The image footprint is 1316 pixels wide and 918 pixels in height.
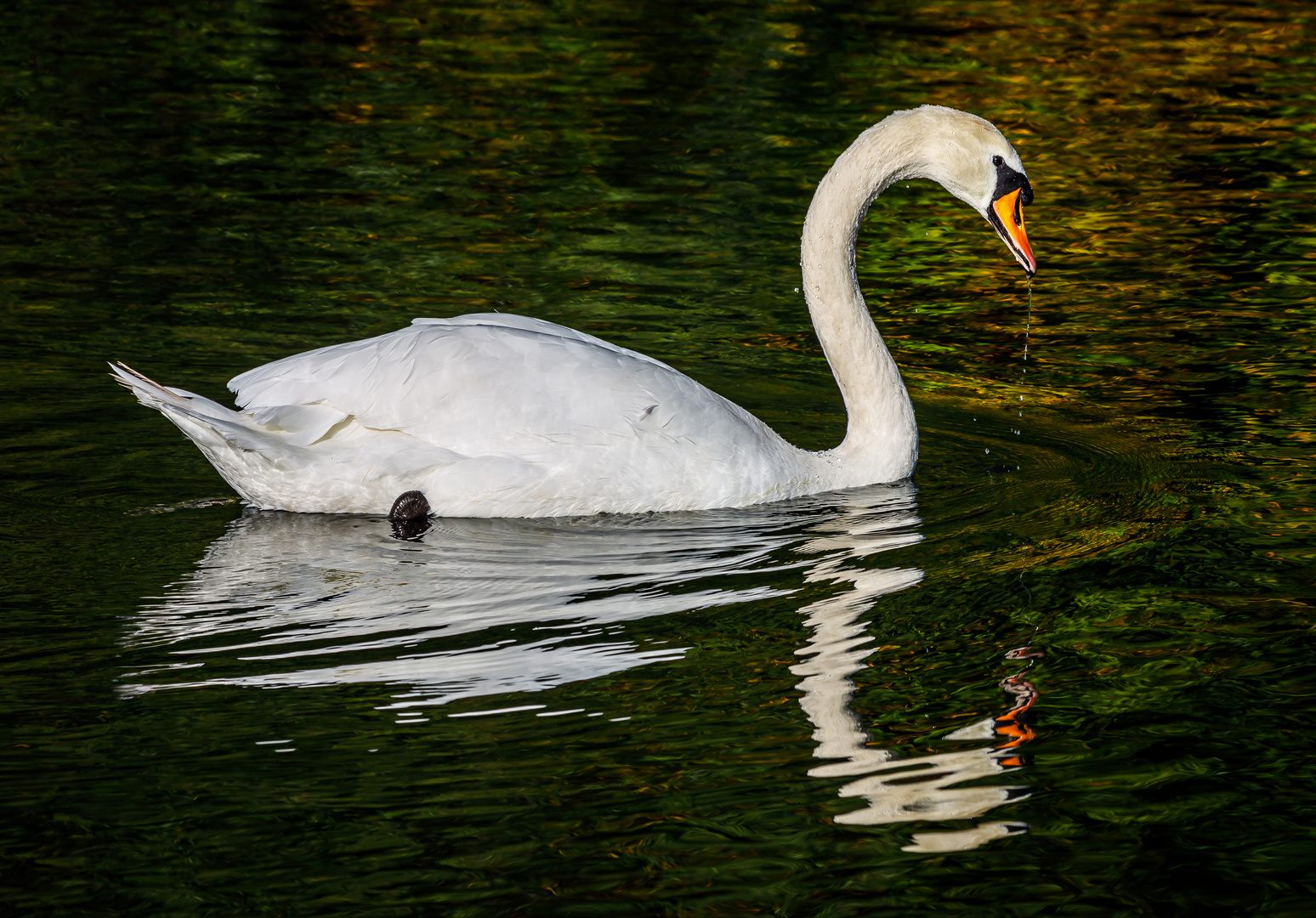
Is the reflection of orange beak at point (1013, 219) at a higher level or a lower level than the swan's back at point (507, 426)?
higher

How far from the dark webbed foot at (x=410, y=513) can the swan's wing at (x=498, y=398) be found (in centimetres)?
25

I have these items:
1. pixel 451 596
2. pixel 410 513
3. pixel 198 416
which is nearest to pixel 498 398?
pixel 410 513

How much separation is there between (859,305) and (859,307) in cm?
2

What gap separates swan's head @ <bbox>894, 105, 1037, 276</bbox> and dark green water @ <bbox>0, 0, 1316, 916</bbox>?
47.3 inches

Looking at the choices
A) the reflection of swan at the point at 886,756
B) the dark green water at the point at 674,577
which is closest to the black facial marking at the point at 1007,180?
the dark green water at the point at 674,577

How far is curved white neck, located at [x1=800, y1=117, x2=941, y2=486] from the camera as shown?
25.6 ft

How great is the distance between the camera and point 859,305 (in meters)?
8.00

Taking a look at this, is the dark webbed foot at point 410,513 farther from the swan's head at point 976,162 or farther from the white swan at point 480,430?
the swan's head at point 976,162

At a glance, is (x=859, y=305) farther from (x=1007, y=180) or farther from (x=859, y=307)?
(x=1007, y=180)

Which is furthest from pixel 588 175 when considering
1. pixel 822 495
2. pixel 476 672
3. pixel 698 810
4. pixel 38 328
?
A: pixel 698 810

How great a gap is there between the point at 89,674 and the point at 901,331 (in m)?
6.60

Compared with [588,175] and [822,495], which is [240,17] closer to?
[588,175]

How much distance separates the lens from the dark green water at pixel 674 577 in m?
4.52

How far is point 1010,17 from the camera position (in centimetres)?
2161
